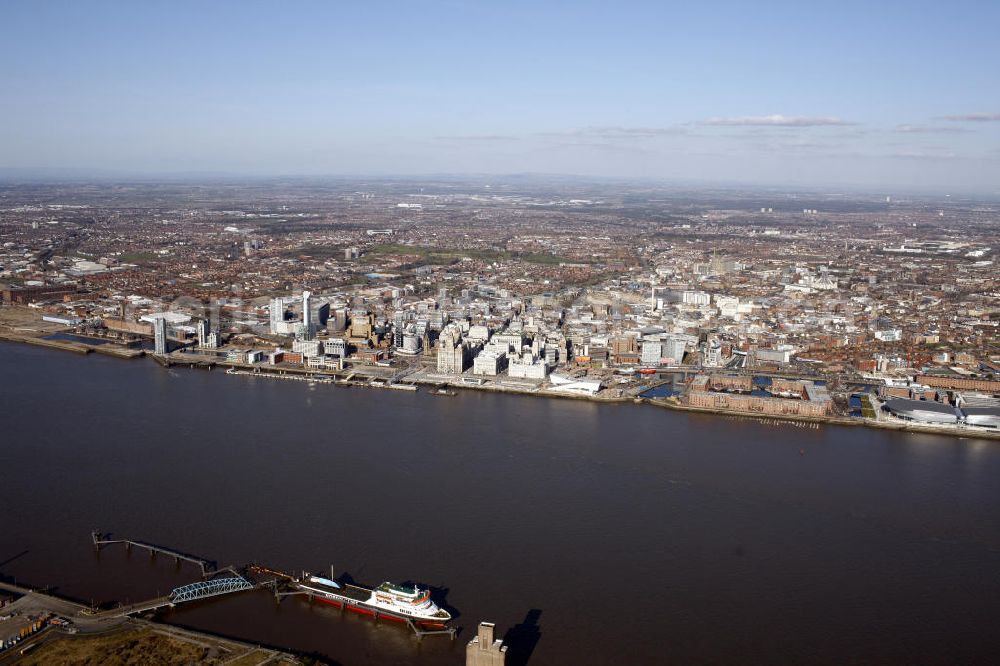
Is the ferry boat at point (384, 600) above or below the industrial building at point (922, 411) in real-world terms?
below

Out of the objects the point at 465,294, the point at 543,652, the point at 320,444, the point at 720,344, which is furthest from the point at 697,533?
the point at 465,294

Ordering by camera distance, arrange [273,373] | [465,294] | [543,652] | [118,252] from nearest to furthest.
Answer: [543,652] → [273,373] → [465,294] → [118,252]

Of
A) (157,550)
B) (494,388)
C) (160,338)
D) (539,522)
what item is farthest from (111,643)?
(160,338)

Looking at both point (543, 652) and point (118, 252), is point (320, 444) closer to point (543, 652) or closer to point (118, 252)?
point (543, 652)

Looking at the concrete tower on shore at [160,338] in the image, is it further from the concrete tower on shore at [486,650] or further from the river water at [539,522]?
the concrete tower on shore at [486,650]

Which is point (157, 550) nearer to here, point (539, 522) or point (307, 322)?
point (539, 522)

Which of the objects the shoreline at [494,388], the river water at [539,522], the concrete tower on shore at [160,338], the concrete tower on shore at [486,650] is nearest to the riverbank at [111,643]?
the river water at [539,522]
